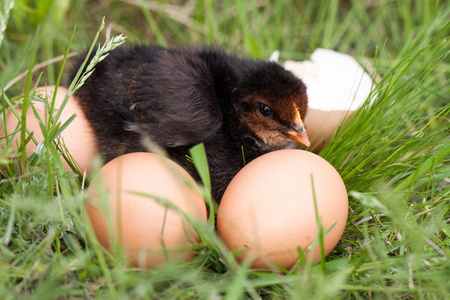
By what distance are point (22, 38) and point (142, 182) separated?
1.74m

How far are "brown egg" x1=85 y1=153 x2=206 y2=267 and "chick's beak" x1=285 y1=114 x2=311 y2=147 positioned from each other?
524mm

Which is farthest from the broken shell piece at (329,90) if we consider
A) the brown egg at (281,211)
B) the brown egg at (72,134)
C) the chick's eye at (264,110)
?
the brown egg at (72,134)

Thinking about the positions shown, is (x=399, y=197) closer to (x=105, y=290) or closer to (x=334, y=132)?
(x=334, y=132)

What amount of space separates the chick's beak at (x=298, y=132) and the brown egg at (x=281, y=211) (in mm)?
221

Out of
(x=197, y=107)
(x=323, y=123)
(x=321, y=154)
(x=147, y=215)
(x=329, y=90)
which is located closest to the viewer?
(x=147, y=215)

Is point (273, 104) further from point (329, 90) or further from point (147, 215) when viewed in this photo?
point (147, 215)

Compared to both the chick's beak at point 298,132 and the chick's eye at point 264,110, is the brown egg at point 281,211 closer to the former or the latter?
the chick's beak at point 298,132

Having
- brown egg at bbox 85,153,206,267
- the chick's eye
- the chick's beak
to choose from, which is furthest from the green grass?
the chick's eye

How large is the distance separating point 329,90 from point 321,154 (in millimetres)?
443

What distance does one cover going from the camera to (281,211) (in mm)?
1464

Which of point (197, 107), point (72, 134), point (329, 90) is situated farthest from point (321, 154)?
point (72, 134)

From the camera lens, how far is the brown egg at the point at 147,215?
56.4 inches

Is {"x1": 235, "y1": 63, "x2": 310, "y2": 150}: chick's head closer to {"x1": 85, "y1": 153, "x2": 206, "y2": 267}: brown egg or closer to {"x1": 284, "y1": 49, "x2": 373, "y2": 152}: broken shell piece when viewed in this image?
{"x1": 284, "y1": 49, "x2": 373, "y2": 152}: broken shell piece

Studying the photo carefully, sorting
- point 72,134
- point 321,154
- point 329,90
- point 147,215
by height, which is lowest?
point 321,154
